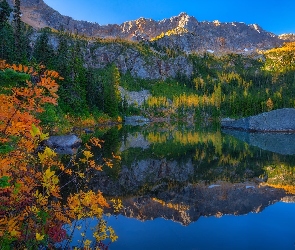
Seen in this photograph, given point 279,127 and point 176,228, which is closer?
point 176,228

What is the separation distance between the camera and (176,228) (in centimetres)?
1380

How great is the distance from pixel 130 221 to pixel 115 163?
1437 centimetres

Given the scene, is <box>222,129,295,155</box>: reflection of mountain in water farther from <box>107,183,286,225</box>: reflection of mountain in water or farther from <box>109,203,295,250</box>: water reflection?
<box>109,203,295,250</box>: water reflection

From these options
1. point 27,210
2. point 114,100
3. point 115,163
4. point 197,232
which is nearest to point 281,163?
point 115,163

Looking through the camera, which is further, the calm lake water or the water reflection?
the calm lake water

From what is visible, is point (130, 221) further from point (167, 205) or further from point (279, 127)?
point (279, 127)

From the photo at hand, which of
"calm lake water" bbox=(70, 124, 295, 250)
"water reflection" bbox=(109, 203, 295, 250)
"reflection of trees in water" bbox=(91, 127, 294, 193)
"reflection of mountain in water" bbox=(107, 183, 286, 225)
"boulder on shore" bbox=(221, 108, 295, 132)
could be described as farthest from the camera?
"boulder on shore" bbox=(221, 108, 295, 132)

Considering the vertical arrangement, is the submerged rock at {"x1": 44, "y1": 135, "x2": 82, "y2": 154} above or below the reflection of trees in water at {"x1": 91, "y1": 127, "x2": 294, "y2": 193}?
below

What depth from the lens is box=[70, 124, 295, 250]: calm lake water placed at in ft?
41.4

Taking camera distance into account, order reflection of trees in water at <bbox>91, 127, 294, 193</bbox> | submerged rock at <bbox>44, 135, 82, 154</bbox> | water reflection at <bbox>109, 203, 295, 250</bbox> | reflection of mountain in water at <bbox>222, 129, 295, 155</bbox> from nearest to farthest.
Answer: water reflection at <bbox>109, 203, 295, 250</bbox> < reflection of trees in water at <bbox>91, 127, 294, 193</bbox> < submerged rock at <bbox>44, 135, 82, 154</bbox> < reflection of mountain in water at <bbox>222, 129, 295, 155</bbox>

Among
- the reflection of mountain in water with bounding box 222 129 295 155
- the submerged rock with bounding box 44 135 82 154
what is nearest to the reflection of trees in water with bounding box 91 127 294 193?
the reflection of mountain in water with bounding box 222 129 295 155

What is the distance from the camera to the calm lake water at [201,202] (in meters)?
12.6

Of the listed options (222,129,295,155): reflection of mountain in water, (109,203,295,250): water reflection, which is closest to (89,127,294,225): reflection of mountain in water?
(109,203,295,250): water reflection

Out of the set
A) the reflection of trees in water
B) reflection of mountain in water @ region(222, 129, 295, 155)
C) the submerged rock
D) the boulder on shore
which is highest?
the boulder on shore
